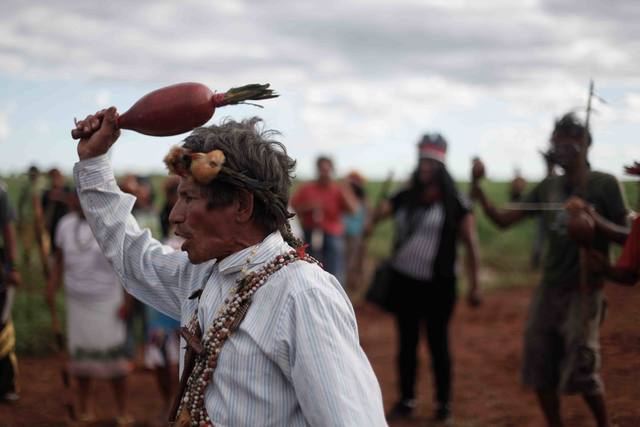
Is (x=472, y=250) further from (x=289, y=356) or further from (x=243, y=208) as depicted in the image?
(x=289, y=356)

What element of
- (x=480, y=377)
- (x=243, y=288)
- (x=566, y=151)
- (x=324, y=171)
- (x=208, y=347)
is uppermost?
(x=566, y=151)

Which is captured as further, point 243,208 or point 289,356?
point 243,208

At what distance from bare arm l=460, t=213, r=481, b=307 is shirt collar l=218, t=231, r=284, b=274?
404cm

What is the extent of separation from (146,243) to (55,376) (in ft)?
19.3

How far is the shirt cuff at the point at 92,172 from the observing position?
101 inches

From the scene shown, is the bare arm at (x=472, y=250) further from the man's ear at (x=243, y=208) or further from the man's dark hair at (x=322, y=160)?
the man's ear at (x=243, y=208)

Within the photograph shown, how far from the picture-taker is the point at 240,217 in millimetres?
2299

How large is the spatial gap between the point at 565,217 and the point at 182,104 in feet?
9.81

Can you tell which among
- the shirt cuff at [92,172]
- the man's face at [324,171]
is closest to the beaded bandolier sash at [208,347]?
the shirt cuff at [92,172]

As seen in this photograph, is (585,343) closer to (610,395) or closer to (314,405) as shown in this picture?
(610,395)

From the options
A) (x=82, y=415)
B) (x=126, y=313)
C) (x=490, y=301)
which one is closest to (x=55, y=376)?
(x=82, y=415)

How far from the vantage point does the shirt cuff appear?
8.45ft

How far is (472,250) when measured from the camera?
20.5ft

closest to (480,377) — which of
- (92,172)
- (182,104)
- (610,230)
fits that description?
(610,230)
